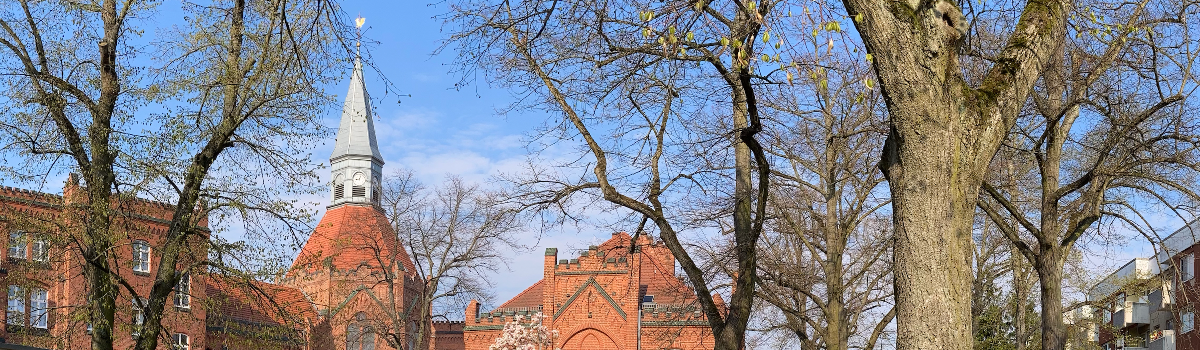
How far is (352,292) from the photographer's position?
5988 cm

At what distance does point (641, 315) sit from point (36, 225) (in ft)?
116

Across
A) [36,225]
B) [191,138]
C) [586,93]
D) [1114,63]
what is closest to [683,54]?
[586,93]

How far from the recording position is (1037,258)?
17.5 metres

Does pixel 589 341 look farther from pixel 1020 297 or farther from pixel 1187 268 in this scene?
pixel 1020 297

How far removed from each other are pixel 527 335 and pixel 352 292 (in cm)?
1291

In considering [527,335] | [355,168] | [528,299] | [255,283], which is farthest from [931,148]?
Answer: [355,168]

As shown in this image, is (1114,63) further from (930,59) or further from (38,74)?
(38,74)

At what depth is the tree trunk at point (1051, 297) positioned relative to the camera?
16.8 metres

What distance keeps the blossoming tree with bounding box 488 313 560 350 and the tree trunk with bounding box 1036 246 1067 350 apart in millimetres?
32673

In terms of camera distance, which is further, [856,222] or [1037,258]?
[856,222]

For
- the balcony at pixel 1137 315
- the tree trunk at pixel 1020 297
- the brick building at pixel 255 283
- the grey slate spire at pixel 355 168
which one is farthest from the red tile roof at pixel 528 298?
the tree trunk at pixel 1020 297

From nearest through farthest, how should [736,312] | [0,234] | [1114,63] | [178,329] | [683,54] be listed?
[683,54], [736,312], [1114,63], [0,234], [178,329]

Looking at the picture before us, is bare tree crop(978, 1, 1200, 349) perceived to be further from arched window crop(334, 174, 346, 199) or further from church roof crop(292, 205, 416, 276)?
arched window crop(334, 174, 346, 199)

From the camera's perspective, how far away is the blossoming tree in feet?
163
